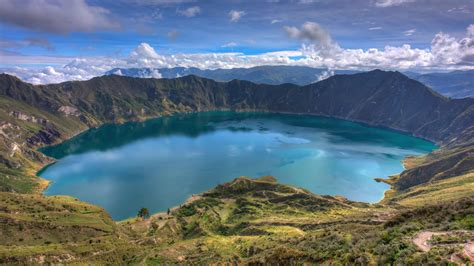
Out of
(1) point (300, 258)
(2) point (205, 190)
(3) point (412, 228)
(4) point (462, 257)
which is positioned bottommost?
(2) point (205, 190)

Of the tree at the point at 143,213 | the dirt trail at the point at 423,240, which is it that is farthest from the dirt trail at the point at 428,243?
the tree at the point at 143,213

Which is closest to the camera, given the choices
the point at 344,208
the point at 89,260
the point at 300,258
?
the point at 300,258

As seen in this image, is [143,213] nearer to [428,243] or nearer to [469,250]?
[428,243]

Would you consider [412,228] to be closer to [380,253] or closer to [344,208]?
[380,253]

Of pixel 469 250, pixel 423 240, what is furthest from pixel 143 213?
pixel 469 250

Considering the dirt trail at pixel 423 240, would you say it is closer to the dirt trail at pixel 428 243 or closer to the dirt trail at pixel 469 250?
the dirt trail at pixel 428 243

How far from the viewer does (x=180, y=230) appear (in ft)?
411

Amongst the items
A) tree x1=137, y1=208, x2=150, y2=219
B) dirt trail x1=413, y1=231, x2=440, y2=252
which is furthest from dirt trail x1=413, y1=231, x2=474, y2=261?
tree x1=137, y1=208, x2=150, y2=219

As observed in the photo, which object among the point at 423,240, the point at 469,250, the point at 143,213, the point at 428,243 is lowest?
the point at 143,213

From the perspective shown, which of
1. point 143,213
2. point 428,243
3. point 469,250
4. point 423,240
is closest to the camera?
point 469,250

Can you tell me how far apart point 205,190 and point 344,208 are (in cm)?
7866

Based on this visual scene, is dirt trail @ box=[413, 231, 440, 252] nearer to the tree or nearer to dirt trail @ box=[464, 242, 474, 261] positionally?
dirt trail @ box=[464, 242, 474, 261]

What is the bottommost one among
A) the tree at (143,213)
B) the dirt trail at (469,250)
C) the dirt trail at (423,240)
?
the tree at (143,213)

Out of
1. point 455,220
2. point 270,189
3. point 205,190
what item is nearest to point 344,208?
point 270,189
